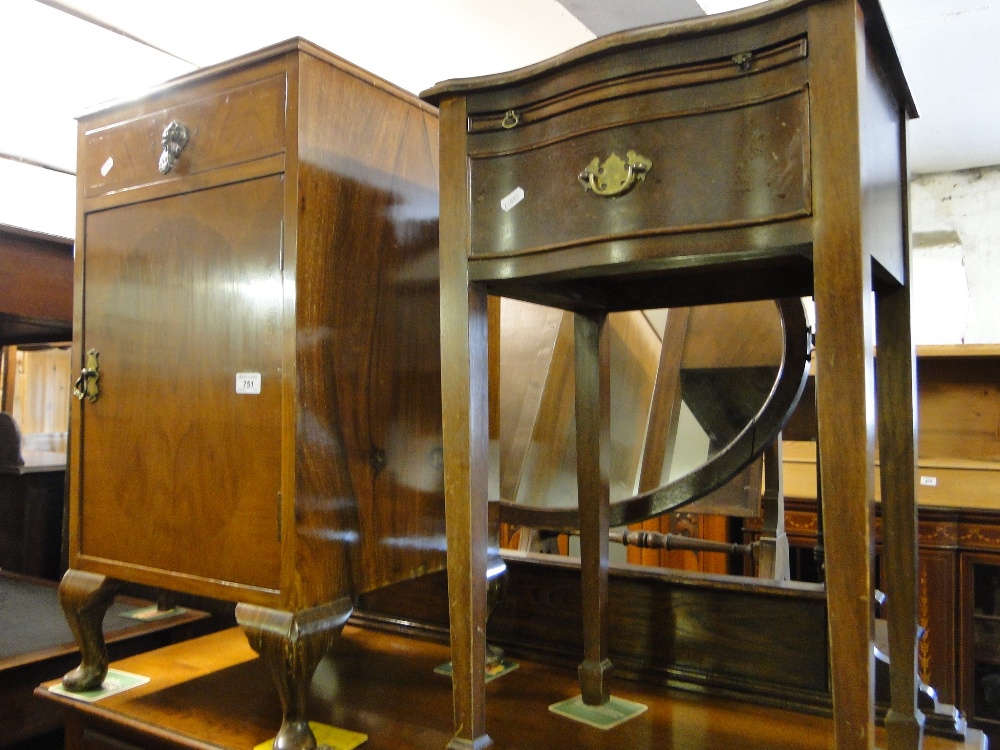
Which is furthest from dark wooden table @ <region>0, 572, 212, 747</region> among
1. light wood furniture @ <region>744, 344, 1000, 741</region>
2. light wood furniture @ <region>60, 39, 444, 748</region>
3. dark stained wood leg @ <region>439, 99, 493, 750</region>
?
light wood furniture @ <region>744, 344, 1000, 741</region>

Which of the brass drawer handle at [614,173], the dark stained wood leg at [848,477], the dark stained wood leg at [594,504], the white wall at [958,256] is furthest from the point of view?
the white wall at [958,256]

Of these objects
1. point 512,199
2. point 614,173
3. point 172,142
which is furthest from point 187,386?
point 614,173

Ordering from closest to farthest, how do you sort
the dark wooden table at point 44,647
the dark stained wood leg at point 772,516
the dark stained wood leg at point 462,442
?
1. the dark stained wood leg at point 462,442
2. the dark stained wood leg at point 772,516
3. the dark wooden table at point 44,647

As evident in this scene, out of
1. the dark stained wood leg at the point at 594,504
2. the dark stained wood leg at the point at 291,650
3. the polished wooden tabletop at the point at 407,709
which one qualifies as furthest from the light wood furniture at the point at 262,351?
the dark stained wood leg at the point at 594,504

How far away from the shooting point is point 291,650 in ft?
3.39

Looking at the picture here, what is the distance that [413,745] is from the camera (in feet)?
3.66

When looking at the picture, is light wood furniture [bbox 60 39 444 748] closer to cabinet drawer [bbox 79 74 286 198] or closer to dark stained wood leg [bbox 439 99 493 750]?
cabinet drawer [bbox 79 74 286 198]

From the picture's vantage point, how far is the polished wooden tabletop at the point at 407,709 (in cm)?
112

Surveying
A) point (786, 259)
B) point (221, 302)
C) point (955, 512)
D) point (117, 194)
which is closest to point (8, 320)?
point (117, 194)

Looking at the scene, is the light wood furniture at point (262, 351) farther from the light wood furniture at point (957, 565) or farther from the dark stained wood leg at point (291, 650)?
the light wood furniture at point (957, 565)

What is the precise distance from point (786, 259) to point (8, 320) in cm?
238

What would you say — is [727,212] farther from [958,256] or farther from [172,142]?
[958,256]

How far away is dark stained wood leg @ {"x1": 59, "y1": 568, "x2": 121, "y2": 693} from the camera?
131cm

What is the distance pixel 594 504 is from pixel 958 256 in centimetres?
279
